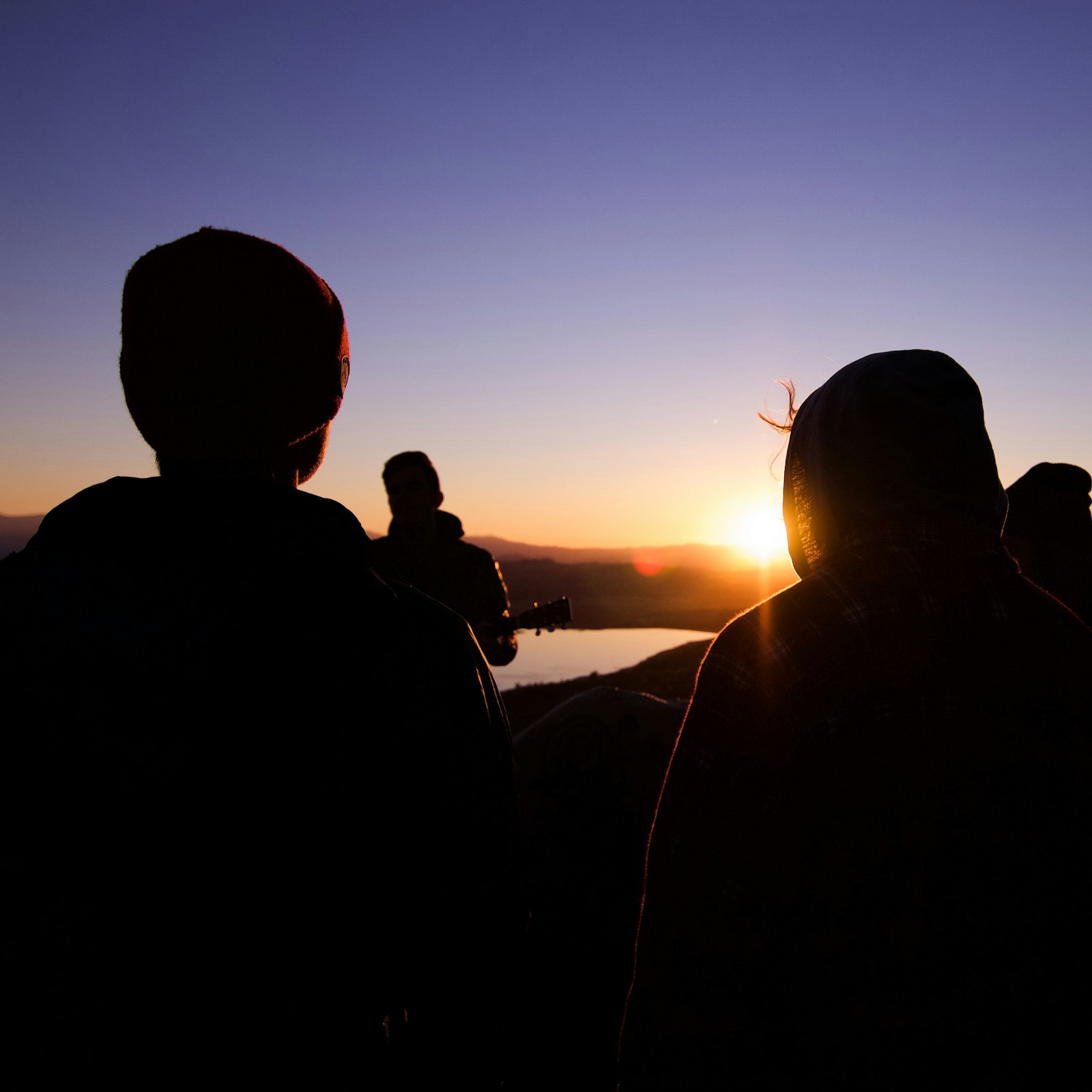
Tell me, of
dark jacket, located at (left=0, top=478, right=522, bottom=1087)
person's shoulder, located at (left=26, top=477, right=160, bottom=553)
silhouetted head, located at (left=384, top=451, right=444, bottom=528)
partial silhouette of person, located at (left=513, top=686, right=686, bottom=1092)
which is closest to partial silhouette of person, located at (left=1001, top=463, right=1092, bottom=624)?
partial silhouette of person, located at (left=513, top=686, right=686, bottom=1092)

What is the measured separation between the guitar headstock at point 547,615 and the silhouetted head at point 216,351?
4640 millimetres

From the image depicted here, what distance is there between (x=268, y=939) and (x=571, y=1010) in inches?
116

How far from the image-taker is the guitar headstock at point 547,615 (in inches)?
233

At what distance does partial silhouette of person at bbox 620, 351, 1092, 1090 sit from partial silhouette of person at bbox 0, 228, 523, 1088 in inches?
13.8

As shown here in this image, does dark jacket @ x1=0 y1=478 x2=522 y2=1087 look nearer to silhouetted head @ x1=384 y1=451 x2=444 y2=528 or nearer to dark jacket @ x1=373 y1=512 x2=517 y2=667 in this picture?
dark jacket @ x1=373 y1=512 x2=517 y2=667

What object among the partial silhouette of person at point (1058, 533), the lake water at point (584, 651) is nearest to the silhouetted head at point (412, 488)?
the partial silhouette of person at point (1058, 533)

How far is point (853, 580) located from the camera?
4.47 feet

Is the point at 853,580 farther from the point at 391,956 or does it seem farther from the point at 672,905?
the point at 391,956

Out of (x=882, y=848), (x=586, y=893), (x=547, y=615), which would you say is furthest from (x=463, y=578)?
(x=882, y=848)

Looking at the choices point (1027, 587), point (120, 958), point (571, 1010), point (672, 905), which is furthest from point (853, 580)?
point (571, 1010)

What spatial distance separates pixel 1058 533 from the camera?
3.91 metres

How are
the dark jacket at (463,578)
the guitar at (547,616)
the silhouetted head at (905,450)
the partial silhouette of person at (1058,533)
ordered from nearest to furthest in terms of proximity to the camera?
1. the silhouetted head at (905,450)
2. the partial silhouette of person at (1058,533)
3. the dark jacket at (463,578)
4. the guitar at (547,616)

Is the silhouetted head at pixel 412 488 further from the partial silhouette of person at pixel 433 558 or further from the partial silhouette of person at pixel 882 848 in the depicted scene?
the partial silhouette of person at pixel 882 848

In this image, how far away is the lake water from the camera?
26406 mm
